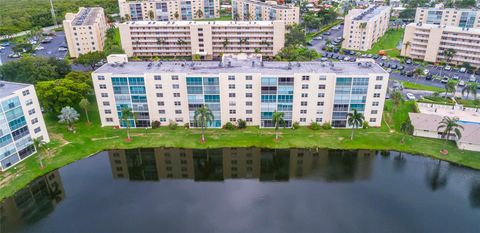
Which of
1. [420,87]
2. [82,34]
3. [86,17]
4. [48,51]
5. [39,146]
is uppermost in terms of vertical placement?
[86,17]

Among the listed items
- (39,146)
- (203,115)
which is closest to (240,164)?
(203,115)

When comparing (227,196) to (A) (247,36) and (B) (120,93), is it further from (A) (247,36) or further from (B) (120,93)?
(A) (247,36)

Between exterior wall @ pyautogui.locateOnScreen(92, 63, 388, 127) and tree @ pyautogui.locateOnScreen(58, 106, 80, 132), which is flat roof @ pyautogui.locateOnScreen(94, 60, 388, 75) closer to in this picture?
exterior wall @ pyautogui.locateOnScreen(92, 63, 388, 127)

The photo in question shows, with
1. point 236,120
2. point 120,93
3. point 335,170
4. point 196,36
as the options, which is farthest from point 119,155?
point 196,36

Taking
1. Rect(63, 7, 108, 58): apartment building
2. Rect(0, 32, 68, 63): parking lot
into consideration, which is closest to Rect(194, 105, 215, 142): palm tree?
Rect(63, 7, 108, 58): apartment building

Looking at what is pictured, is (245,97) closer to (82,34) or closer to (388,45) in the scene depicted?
(82,34)

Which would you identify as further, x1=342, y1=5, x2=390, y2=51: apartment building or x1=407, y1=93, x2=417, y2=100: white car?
x1=342, y1=5, x2=390, y2=51: apartment building
